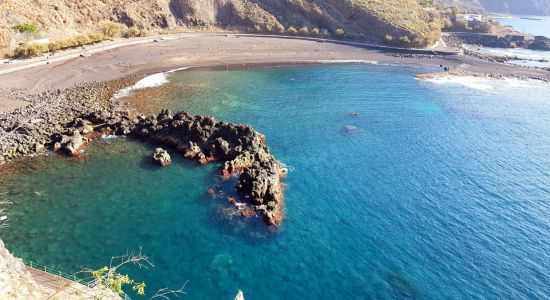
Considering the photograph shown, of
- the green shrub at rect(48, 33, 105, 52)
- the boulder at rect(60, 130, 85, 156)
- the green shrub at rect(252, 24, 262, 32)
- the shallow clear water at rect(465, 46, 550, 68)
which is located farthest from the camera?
the shallow clear water at rect(465, 46, 550, 68)

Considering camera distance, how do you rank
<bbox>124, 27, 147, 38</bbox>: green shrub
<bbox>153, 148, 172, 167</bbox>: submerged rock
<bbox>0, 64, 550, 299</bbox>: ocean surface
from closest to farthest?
<bbox>0, 64, 550, 299</bbox>: ocean surface
<bbox>153, 148, 172, 167</bbox>: submerged rock
<bbox>124, 27, 147, 38</bbox>: green shrub

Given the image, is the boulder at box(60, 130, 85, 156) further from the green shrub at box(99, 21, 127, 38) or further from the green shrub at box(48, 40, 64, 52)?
the green shrub at box(99, 21, 127, 38)

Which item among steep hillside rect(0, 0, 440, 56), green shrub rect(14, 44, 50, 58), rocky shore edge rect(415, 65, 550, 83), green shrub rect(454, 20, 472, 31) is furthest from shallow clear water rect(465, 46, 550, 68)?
green shrub rect(14, 44, 50, 58)

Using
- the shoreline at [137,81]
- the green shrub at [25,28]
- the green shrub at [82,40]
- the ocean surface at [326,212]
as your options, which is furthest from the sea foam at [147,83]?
the green shrub at [25,28]

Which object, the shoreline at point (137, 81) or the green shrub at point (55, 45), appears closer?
the shoreline at point (137, 81)

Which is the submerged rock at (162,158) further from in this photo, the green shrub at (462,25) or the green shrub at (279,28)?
the green shrub at (462,25)

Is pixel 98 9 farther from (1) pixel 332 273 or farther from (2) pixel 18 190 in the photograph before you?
(1) pixel 332 273

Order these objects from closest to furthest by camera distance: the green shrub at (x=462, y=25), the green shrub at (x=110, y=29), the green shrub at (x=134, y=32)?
1. the green shrub at (x=110, y=29)
2. the green shrub at (x=134, y=32)
3. the green shrub at (x=462, y=25)
